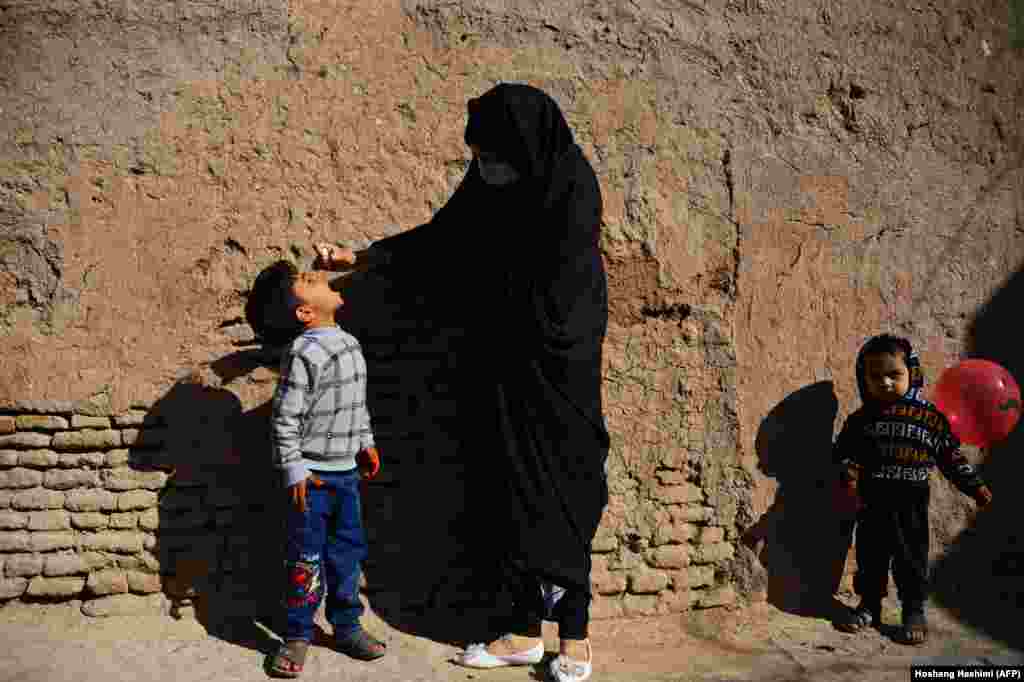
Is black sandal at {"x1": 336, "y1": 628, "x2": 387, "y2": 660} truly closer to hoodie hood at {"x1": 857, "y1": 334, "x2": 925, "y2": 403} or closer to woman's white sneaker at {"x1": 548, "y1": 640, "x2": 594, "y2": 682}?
woman's white sneaker at {"x1": 548, "y1": 640, "x2": 594, "y2": 682}

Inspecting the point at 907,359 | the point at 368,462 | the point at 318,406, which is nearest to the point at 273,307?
the point at 318,406

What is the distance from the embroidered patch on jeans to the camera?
306cm

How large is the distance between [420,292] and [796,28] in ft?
6.16

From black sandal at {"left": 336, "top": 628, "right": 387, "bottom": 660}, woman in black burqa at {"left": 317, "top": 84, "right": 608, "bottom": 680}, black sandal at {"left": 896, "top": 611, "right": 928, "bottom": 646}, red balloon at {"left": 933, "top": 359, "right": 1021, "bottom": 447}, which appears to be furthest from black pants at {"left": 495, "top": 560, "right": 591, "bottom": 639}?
red balloon at {"left": 933, "top": 359, "right": 1021, "bottom": 447}

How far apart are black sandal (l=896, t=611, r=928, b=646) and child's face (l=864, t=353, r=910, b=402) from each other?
819 millimetres

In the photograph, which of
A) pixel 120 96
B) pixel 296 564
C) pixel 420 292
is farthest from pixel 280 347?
pixel 120 96

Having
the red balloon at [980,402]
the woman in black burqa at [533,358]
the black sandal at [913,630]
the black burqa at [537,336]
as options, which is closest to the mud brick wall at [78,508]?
the woman in black burqa at [533,358]

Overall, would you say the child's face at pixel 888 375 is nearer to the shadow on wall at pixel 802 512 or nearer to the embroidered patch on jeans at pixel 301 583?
the shadow on wall at pixel 802 512

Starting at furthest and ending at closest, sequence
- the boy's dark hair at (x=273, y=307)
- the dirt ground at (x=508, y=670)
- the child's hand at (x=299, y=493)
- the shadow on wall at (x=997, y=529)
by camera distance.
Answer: the shadow on wall at (x=997, y=529) → the boy's dark hair at (x=273, y=307) → the dirt ground at (x=508, y=670) → the child's hand at (x=299, y=493)

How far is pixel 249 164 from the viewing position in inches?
136

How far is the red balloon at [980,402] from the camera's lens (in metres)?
3.62

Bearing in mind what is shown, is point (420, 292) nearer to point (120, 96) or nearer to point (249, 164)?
point (249, 164)

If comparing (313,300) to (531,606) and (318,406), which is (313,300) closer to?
(318,406)

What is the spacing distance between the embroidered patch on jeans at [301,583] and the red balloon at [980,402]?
2.40 m
